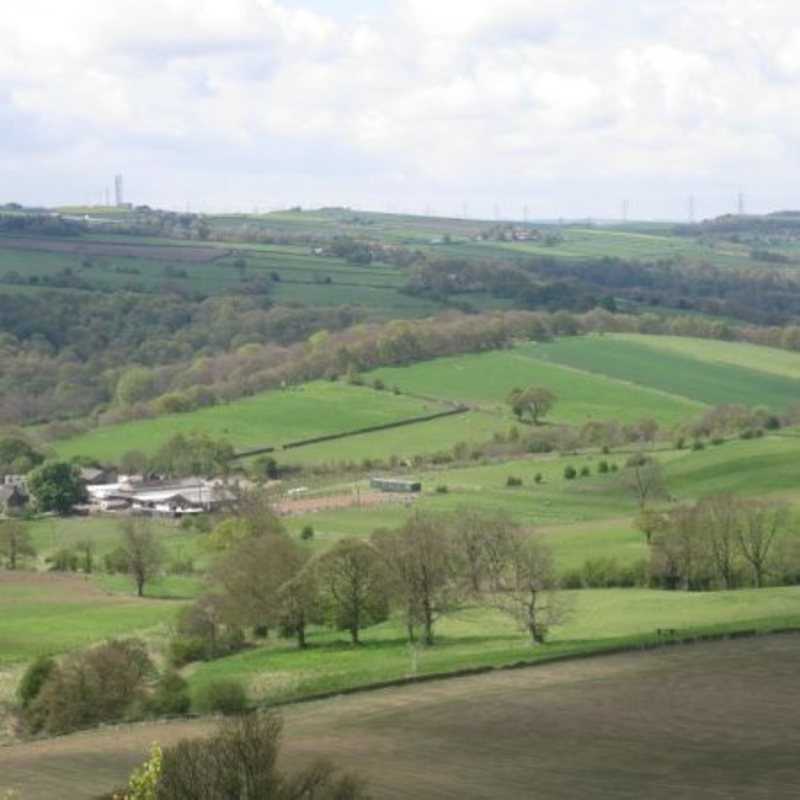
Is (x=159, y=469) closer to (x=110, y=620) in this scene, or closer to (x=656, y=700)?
(x=110, y=620)

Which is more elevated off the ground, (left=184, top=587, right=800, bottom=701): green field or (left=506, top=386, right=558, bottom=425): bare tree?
(left=506, top=386, right=558, bottom=425): bare tree

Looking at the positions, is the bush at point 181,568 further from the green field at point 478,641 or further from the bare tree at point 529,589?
the bare tree at point 529,589

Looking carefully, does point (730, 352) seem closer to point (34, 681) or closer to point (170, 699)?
point (34, 681)

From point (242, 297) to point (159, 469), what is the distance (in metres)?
57.4

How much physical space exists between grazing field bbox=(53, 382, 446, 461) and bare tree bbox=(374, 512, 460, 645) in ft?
166

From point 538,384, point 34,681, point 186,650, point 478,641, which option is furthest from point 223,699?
point 538,384

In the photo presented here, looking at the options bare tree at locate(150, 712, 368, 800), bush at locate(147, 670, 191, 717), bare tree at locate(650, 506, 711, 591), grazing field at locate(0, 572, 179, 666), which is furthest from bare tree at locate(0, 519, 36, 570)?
bare tree at locate(150, 712, 368, 800)

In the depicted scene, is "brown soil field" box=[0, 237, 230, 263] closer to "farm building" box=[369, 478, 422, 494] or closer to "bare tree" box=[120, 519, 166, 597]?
"farm building" box=[369, 478, 422, 494]

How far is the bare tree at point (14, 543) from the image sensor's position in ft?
274

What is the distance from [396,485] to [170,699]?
47.3 meters

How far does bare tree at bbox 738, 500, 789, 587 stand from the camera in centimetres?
6781

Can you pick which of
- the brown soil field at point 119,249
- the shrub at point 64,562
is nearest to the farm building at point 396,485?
the shrub at point 64,562

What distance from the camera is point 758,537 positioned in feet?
223

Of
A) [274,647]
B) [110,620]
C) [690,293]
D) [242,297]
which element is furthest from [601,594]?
[690,293]
